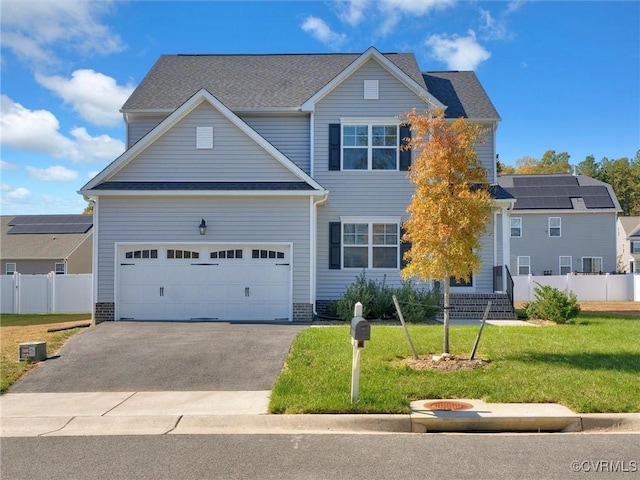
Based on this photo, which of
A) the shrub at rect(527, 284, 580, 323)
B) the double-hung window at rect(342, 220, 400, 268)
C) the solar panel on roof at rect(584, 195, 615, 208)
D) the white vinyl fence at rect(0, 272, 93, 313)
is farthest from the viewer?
the solar panel on roof at rect(584, 195, 615, 208)

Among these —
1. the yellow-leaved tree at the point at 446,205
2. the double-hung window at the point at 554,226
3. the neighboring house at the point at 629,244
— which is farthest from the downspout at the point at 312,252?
the neighboring house at the point at 629,244

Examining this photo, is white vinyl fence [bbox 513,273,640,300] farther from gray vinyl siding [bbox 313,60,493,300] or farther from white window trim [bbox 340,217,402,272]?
white window trim [bbox 340,217,402,272]

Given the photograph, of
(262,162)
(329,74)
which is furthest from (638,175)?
(262,162)

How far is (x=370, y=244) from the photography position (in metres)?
17.0

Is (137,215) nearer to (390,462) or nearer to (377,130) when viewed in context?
(377,130)

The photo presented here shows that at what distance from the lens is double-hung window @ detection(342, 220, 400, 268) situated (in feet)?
55.7

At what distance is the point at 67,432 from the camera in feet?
21.8

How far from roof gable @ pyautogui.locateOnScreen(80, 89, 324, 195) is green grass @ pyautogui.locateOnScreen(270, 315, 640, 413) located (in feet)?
18.6

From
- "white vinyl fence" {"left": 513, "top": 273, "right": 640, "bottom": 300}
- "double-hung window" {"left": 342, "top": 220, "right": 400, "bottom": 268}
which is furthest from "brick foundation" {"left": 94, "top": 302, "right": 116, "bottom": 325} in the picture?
"white vinyl fence" {"left": 513, "top": 273, "right": 640, "bottom": 300}

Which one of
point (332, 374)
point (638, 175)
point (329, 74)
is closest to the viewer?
point (332, 374)

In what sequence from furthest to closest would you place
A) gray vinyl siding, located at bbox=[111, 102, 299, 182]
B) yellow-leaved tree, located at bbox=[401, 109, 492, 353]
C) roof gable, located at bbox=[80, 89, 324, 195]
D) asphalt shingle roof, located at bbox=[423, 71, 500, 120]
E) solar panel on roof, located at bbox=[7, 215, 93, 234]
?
1. solar panel on roof, located at bbox=[7, 215, 93, 234]
2. asphalt shingle roof, located at bbox=[423, 71, 500, 120]
3. gray vinyl siding, located at bbox=[111, 102, 299, 182]
4. roof gable, located at bbox=[80, 89, 324, 195]
5. yellow-leaved tree, located at bbox=[401, 109, 492, 353]

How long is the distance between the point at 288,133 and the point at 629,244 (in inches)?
1434

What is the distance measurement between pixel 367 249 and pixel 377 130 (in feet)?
12.7

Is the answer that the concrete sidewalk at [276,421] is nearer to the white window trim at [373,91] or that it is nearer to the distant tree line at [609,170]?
the white window trim at [373,91]
